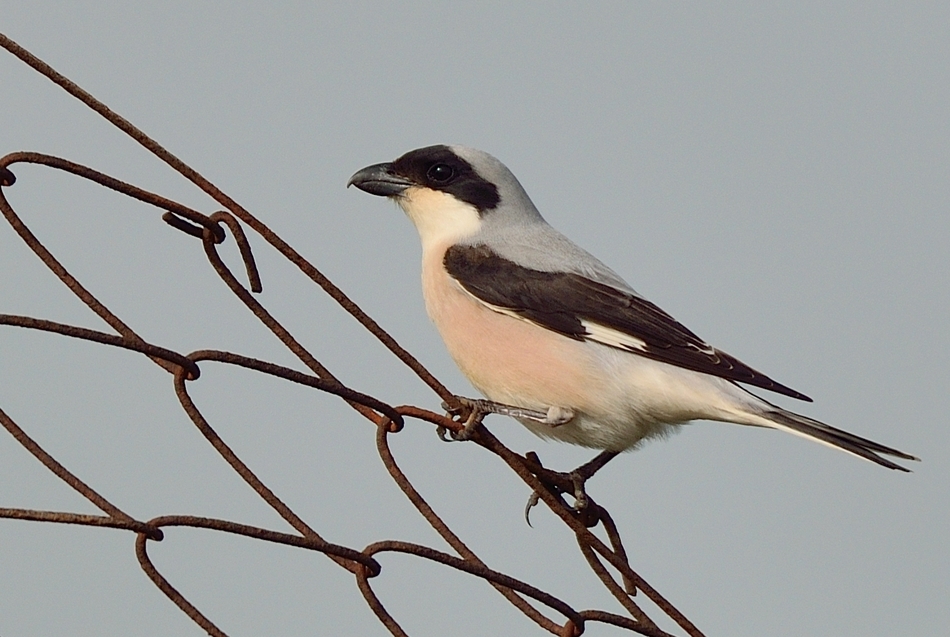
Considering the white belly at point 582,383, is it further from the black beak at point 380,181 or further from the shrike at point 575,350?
the black beak at point 380,181

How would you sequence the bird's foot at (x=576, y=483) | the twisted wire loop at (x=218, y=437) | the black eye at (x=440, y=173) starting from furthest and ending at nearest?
the black eye at (x=440, y=173) < the bird's foot at (x=576, y=483) < the twisted wire loop at (x=218, y=437)

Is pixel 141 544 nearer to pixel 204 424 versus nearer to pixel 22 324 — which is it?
pixel 204 424

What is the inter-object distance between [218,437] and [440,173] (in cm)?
270

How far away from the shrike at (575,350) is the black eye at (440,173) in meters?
0.34

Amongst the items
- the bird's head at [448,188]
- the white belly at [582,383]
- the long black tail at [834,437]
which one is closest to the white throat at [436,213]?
the bird's head at [448,188]

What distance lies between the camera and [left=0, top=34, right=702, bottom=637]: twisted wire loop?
169 cm

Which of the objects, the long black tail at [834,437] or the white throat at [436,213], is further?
the white throat at [436,213]

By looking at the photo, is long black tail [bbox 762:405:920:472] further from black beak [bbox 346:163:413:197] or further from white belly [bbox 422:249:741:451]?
black beak [bbox 346:163:413:197]

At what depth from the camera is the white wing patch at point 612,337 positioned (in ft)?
11.9

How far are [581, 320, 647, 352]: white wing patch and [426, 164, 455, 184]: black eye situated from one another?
0.97m

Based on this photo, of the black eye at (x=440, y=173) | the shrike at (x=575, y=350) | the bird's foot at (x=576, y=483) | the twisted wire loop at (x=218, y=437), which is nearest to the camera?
the twisted wire loop at (x=218, y=437)

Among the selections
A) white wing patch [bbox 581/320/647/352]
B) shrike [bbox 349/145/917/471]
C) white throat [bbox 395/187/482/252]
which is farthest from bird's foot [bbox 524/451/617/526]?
white throat [bbox 395/187/482/252]

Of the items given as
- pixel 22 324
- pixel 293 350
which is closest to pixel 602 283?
pixel 293 350

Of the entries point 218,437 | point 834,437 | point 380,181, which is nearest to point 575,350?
point 834,437
